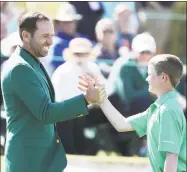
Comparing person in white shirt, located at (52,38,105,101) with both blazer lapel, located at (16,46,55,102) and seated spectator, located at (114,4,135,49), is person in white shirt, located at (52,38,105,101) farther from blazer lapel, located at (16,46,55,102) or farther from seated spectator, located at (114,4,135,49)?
blazer lapel, located at (16,46,55,102)

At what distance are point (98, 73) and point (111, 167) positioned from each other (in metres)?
1.00

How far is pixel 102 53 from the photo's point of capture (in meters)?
7.52

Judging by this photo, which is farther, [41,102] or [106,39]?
[106,39]

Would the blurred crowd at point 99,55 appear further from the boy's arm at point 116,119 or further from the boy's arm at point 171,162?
the boy's arm at point 171,162

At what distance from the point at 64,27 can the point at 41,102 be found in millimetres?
3700

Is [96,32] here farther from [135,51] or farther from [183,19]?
[183,19]

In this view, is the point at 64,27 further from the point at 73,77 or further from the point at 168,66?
the point at 168,66

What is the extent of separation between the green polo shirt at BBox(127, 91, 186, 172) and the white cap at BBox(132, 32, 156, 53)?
327 cm

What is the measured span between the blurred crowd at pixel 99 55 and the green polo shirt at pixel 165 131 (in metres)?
3.15

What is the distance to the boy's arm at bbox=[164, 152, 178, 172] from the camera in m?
3.95

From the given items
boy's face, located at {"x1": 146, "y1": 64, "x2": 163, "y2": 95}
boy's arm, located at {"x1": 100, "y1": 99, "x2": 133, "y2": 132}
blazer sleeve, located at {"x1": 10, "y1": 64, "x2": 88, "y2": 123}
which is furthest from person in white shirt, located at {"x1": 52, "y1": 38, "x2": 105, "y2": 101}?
blazer sleeve, located at {"x1": 10, "y1": 64, "x2": 88, "y2": 123}

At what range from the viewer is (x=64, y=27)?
744 cm

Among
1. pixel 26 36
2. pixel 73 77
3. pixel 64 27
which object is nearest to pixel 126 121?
pixel 26 36

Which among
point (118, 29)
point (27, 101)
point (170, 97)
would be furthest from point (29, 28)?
point (118, 29)
